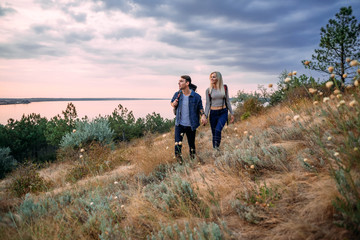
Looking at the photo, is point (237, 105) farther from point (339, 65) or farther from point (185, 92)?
point (185, 92)

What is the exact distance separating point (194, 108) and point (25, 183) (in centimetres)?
588

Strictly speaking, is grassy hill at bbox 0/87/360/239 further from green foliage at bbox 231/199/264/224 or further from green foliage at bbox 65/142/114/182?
green foliage at bbox 65/142/114/182

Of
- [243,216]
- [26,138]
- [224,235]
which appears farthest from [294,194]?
[26,138]

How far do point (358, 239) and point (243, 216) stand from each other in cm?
97

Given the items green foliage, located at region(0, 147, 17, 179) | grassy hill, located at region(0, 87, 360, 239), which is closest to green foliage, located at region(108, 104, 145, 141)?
green foliage, located at region(0, 147, 17, 179)

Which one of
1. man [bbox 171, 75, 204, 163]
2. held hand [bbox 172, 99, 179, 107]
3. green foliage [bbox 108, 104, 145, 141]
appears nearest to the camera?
man [bbox 171, 75, 204, 163]

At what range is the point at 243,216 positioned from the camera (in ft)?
7.44

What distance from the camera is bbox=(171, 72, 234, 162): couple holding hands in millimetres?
5035

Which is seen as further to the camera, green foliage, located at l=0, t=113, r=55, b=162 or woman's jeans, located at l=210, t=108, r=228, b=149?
green foliage, located at l=0, t=113, r=55, b=162

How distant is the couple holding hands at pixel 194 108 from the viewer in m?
5.04

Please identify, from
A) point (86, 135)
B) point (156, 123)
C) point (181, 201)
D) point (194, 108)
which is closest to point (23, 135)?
point (156, 123)

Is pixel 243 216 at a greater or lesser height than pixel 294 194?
lesser

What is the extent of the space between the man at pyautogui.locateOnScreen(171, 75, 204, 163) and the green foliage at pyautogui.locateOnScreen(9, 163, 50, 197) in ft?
14.8

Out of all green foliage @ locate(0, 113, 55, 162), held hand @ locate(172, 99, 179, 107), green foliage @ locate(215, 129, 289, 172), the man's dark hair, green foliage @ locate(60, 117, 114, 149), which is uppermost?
the man's dark hair
